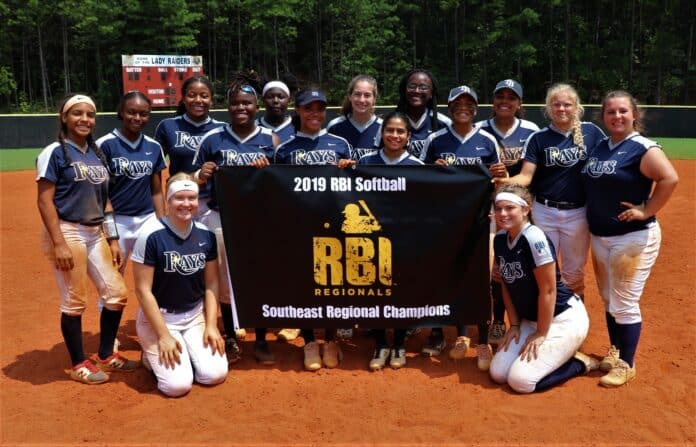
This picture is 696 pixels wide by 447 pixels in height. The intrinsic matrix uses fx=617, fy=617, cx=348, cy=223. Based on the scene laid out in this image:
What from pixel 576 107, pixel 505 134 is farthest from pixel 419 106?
pixel 576 107

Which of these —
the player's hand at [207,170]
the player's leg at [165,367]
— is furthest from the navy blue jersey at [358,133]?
the player's leg at [165,367]

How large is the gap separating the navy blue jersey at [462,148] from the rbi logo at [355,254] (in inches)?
34.5

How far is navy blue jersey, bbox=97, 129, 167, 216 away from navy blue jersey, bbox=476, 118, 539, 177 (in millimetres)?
3001

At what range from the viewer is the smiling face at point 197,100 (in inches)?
224

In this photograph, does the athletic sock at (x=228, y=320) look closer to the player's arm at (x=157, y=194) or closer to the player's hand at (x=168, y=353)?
the player's hand at (x=168, y=353)

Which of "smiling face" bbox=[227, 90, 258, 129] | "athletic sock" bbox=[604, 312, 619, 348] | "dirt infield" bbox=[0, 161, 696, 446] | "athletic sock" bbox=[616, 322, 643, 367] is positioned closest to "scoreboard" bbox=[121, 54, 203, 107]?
"dirt infield" bbox=[0, 161, 696, 446]

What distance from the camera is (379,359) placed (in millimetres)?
5078

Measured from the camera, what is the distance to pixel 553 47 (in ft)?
131

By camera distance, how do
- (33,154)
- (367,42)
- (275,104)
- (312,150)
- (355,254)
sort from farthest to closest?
(367,42), (33,154), (275,104), (312,150), (355,254)

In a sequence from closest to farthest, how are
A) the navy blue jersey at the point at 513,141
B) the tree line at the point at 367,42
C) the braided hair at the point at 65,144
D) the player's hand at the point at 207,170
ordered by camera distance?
the braided hair at the point at 65,144 < the player's hand at the point at 207,170 < the navy blue jersey at the point at 513,141 < the tree line at the point at 367,42

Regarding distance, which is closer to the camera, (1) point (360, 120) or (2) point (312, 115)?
(2) point (312, 115)

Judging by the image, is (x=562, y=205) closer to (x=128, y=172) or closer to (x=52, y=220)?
(x=128, y=172)

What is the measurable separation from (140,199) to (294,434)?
2565 millimetres

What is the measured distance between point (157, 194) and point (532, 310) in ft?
11.1
